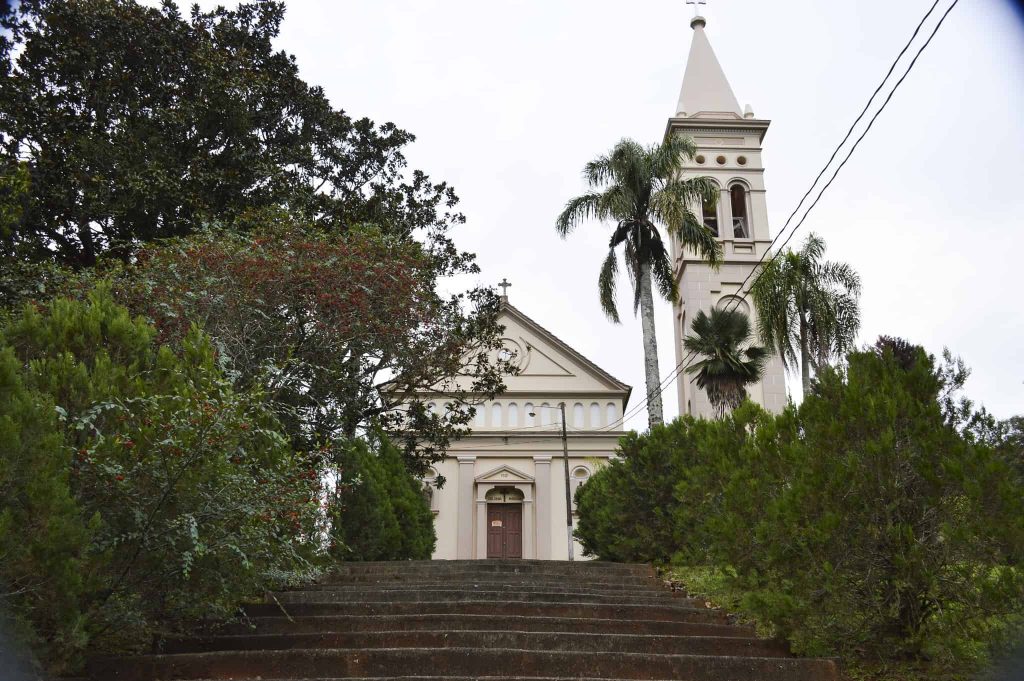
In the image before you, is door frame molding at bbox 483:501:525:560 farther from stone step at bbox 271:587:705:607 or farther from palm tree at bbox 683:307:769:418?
stone step at bbox 271:587:705:607

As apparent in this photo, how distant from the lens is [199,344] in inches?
281

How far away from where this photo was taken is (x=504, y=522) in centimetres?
2947

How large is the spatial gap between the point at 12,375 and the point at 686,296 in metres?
25.9

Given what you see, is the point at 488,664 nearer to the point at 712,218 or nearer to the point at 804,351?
the point at 804,351

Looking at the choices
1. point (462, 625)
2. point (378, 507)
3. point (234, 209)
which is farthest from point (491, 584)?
point (234, 209)

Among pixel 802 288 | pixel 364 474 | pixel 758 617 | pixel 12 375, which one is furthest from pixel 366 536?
pixel 802 288

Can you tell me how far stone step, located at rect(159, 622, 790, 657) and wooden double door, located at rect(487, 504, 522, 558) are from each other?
22742 millimetres

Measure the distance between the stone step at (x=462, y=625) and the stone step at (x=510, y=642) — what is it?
290 mm

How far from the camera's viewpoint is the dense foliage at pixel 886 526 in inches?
213

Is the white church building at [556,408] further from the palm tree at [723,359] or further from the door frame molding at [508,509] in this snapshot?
the palm tree at [723,359]

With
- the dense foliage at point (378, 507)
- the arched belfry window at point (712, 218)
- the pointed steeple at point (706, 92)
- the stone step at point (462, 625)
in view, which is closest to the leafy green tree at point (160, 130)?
the dense foliage at point (378, 507)

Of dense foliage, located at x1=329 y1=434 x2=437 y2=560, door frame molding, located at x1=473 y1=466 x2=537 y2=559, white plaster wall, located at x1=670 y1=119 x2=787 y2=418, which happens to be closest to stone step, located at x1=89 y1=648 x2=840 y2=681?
dense foliage, located at x1=329 y1=434 x2=437 y2=560

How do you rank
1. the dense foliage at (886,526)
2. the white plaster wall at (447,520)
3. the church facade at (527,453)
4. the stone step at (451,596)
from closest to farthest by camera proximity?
the dense foliage at (886,526)
the stone step at (451,596)
the white plaster wall at (447,520)
the church facade at (527,453)

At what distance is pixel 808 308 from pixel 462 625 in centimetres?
1705
